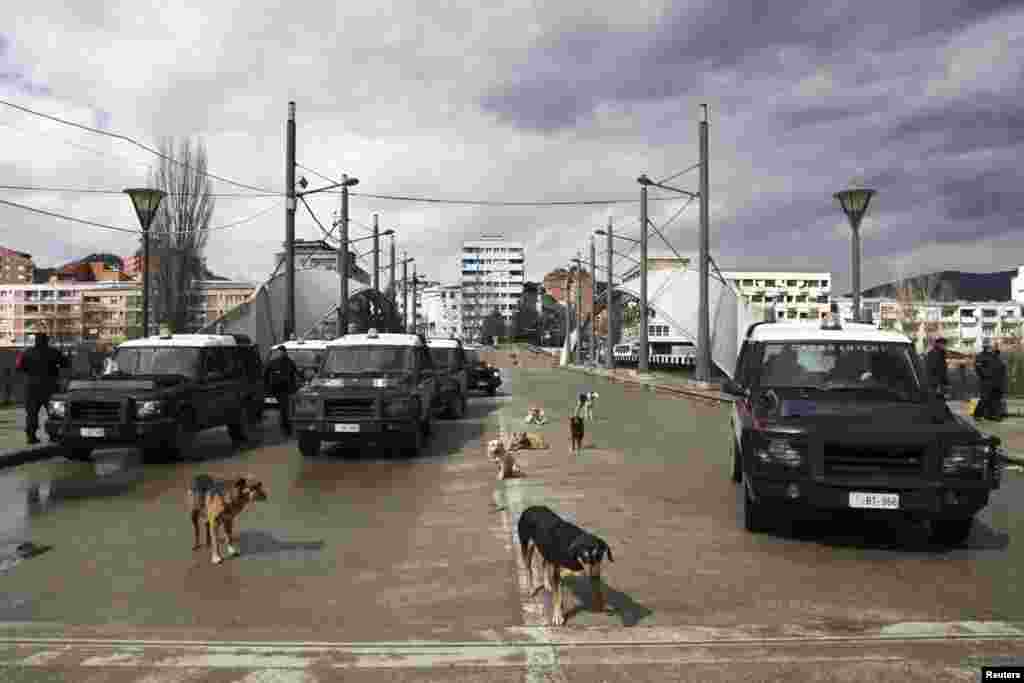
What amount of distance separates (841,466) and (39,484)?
31.3 feet

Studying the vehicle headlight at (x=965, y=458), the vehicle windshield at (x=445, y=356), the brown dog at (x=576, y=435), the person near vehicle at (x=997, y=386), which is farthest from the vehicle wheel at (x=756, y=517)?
the vehicle windshield at (x=445, y=356)

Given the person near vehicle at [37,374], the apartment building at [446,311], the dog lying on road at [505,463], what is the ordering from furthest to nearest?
the apartment building at [446,311]
the person near vehicle at [37,374]
the dog lying on road at [505,463]

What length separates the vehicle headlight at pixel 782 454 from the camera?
6582mm

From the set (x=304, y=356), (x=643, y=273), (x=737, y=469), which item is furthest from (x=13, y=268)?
(x=737, y=469)

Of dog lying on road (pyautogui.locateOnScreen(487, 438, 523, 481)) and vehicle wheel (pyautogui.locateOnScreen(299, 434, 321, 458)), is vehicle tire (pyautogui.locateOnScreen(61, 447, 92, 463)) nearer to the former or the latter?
vehicle wheel (pyautogui.locateOnScreen(299, 434, 321, 458))

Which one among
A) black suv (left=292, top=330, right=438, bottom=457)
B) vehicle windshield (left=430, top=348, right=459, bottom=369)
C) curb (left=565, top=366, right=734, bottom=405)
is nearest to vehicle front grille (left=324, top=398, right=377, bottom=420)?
black suv (left=292, top=330, right=438, bottom=457)

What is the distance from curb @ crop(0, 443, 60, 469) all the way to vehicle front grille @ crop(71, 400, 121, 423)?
1.41 metres

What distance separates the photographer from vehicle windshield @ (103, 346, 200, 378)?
13.2 meters

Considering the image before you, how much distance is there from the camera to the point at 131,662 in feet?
14.2

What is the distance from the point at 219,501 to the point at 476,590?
226 centimetres

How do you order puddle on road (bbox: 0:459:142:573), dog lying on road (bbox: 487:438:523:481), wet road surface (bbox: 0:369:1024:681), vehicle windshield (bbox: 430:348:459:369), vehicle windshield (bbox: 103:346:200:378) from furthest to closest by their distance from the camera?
vehicle windshield (bbox: 430:348:459:369)
vehicle windshield (bbox: 103:346:200:378)
dog lying on road (bbox: 487:438:523:481)
puddle on road (bbox: 0:459:142:573)
wet road surface (bbox: 0:369:1024:681)

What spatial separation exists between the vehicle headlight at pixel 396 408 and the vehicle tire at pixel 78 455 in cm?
465

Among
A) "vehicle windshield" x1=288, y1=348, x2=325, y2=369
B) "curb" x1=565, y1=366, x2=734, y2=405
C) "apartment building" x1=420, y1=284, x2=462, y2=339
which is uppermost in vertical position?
"apartment building" x1=420, y1=284, x2=462, y2=339

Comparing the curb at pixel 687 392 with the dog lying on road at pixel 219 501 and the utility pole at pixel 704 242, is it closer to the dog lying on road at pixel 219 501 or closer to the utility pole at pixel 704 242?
the utility pole at pixel 704 242
